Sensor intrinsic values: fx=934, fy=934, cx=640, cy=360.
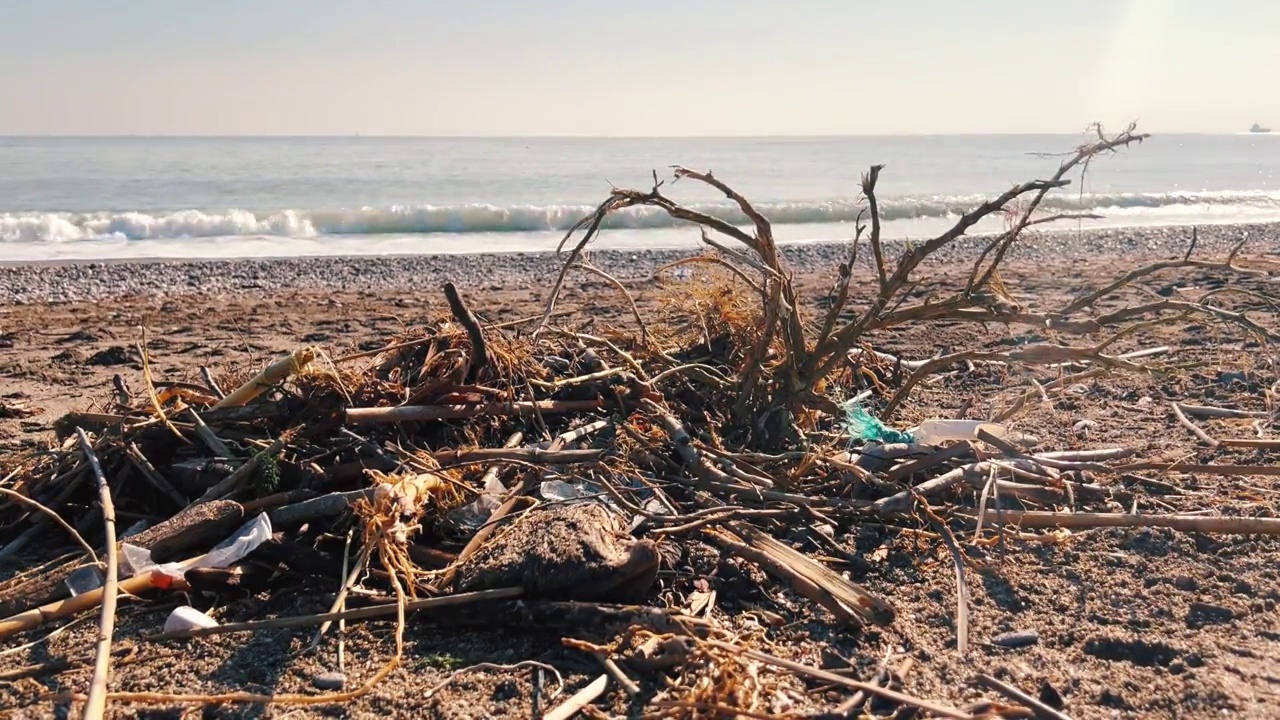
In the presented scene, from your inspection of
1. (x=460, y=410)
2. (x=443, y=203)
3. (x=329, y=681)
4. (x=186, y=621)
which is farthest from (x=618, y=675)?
(x=443, y=203)

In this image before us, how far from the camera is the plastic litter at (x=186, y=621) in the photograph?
2.45 m

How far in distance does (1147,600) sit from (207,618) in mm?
2553

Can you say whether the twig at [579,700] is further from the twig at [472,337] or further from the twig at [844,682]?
the twig at [472,337]

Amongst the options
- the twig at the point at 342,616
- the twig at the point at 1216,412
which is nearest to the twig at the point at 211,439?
the twig at the point at 342,616

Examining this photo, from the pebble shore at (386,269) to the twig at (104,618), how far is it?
7.01m

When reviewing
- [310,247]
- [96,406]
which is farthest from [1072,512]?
[310,247]

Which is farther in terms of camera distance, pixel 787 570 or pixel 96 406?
pixel 96 406

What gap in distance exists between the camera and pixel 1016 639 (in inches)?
94.3

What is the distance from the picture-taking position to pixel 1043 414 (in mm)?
4301

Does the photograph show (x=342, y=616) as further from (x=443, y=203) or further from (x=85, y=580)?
(x=443, y=203)

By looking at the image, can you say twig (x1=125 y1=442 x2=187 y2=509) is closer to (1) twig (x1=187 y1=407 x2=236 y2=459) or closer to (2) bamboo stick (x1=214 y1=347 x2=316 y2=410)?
(1) twig (x1=187 y1=407 x2=236 y2=459)

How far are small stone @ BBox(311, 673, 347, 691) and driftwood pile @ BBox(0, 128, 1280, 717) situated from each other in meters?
0.07

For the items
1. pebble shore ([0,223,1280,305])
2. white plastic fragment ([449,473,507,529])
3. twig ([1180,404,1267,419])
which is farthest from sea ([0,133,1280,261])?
white plastic fragment ([449,473,507,529])

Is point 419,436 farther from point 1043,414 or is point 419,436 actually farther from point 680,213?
point 1043,414
